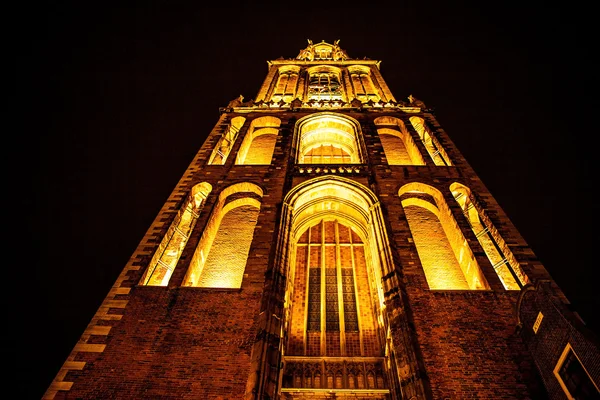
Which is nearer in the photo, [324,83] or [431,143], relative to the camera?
[431,143]

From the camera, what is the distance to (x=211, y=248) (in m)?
12.6

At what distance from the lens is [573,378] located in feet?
23.6

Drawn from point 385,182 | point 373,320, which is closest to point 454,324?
point 373,320

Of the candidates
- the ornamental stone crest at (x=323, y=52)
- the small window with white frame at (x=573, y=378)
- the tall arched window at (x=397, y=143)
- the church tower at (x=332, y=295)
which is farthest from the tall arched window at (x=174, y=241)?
the ornamental stone crest at (x=323, y=52)

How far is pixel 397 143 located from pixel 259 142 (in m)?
6.48

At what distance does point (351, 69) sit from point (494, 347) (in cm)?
2283

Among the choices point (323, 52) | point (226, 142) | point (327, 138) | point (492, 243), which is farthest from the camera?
point (323, 52)

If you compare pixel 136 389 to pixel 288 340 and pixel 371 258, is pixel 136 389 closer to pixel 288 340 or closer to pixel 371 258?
pixel 288 340

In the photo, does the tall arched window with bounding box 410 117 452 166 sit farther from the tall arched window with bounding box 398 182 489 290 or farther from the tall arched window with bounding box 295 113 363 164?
the tall arched window with bounding box 295 113 363 164

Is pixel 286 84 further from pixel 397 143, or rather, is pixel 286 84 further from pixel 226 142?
pixel 397 143

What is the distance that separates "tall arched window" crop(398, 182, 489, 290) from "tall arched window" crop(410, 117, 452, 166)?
2.36 m

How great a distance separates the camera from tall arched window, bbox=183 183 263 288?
11.4 m

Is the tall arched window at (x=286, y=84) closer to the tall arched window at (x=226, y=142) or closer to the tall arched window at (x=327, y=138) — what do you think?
the tall arched window at (x=327, y=138)

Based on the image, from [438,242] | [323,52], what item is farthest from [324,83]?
[438,242]
